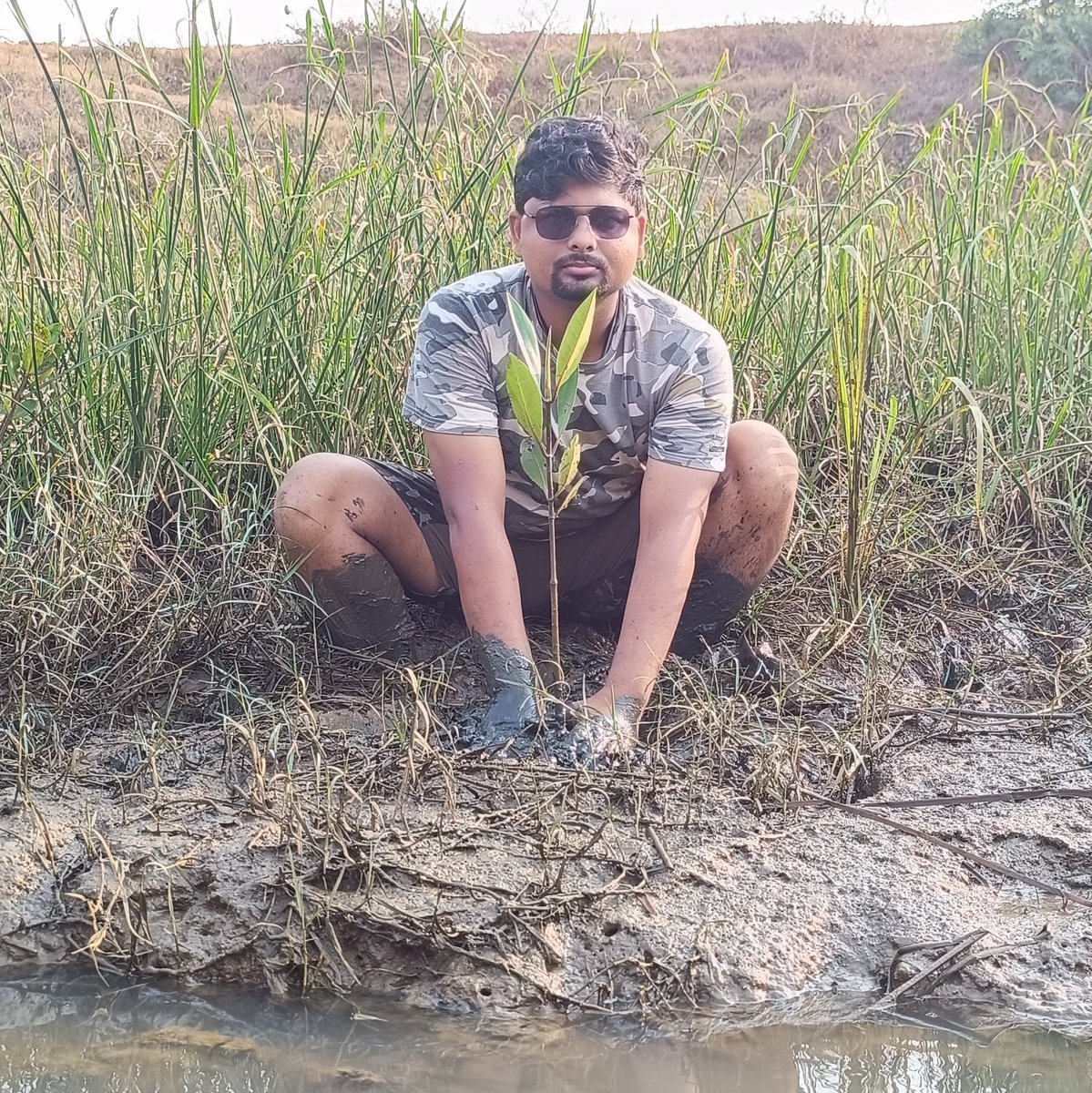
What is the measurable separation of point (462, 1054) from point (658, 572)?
966 millimetres

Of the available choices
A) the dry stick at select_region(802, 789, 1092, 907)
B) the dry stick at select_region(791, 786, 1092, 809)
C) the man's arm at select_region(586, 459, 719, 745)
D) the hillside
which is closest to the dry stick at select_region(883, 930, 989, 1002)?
the dry stick at select_region(802, 789, 1092, 907)

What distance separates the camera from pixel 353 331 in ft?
9.61

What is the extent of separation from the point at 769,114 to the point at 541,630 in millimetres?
14947

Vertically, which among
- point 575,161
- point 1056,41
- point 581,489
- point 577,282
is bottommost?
point 581,489

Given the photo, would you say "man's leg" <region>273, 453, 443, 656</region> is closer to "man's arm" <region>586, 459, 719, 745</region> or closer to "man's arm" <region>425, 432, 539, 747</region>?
"man's arm" <region>425, 432, 539, 747</region>

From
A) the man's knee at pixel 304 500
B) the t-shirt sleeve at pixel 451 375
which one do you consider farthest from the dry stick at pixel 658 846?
the man's knee at pixel 304 500

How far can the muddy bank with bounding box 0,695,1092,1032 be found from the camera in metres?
1.72

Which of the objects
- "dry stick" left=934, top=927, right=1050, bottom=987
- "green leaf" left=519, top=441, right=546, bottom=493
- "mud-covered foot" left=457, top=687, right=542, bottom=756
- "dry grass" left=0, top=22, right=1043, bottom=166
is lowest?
"dry stick" left=934, top=927, right=1050, bottom=987

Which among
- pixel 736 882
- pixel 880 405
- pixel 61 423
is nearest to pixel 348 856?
pixel 736 882

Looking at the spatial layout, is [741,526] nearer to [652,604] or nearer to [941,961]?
[652,604]

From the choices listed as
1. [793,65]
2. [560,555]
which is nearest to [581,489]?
[560,555]

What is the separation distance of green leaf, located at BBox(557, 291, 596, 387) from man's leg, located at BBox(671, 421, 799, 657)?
0.67 m

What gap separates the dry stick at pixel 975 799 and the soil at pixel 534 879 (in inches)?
0.4

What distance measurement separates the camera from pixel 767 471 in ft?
8.09
